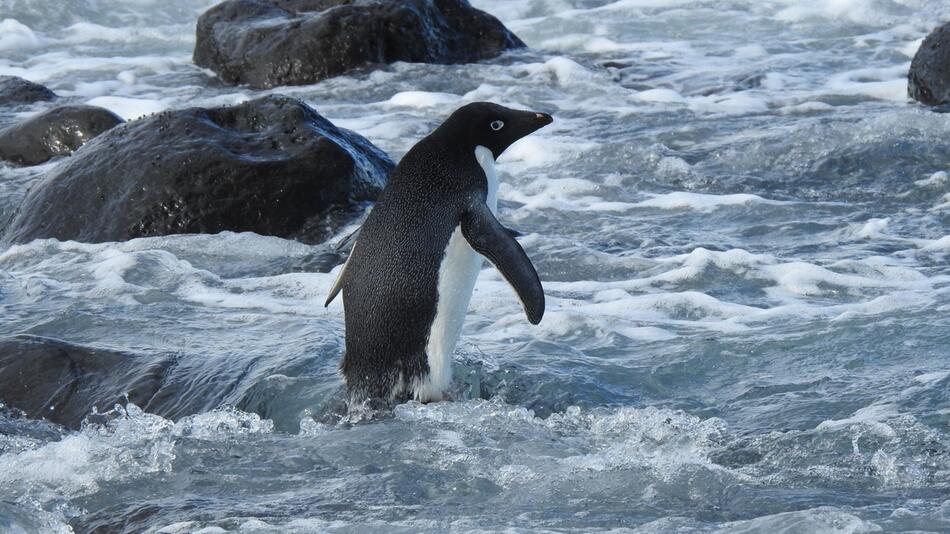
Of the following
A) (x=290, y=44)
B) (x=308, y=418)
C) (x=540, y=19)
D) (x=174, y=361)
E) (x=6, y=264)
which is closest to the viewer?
(x=308, y=418)

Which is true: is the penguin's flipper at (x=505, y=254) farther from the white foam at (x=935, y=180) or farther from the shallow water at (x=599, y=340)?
the white foam at (x=935, y=180)

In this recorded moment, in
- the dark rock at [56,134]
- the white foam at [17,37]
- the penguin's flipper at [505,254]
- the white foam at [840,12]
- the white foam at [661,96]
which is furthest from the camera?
the white foam at [17,37]

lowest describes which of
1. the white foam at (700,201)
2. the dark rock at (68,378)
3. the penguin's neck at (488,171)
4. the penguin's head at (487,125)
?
the dark rock at (68,378)

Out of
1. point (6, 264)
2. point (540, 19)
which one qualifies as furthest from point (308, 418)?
point (540, 19)

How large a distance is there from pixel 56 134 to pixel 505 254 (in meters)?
5.60

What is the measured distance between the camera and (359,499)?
13.4 ft

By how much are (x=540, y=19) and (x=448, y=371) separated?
1167 centimetres

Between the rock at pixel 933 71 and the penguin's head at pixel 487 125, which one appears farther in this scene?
the rock at pixel 933 71

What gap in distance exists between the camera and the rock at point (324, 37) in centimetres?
1234

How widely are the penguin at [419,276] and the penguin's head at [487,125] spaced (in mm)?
181

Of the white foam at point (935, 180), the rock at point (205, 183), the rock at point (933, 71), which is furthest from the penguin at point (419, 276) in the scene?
the rock at point (933, 71)

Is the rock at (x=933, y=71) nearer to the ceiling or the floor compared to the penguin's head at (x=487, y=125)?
nearer to the floor

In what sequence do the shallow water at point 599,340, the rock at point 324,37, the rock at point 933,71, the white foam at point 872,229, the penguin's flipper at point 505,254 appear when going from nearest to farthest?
the shallow water at point 599,340 < the penguin's flipper at point 505,254 < the white foam at point 872,229 < the rock at point 933,71 < the rock at point 324,37

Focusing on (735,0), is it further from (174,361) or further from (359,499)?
(359,499)
